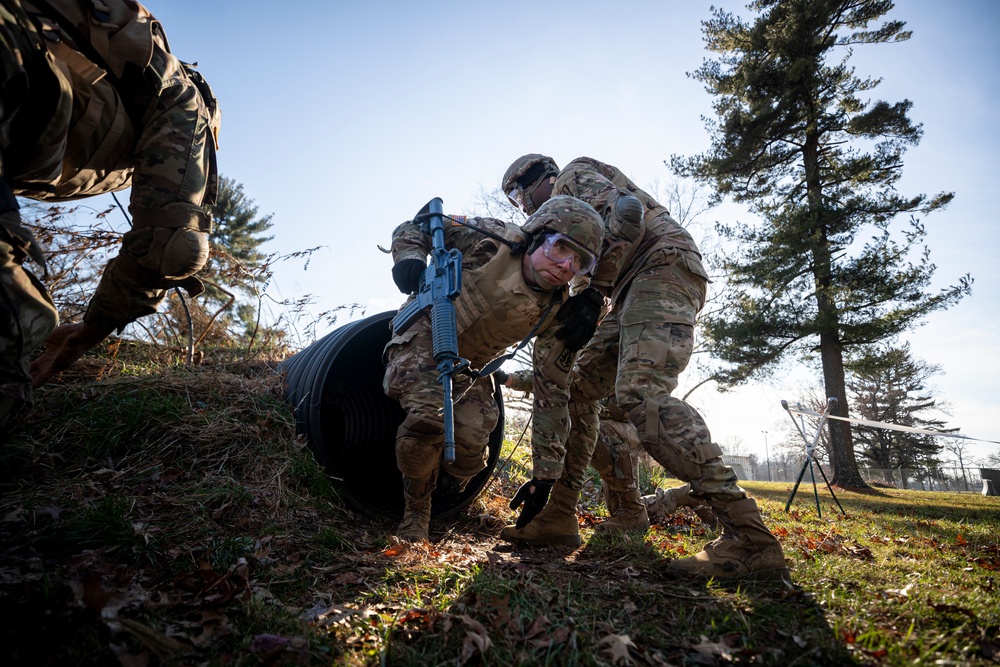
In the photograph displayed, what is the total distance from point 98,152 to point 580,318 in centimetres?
258

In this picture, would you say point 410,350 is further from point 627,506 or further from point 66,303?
point 66,303

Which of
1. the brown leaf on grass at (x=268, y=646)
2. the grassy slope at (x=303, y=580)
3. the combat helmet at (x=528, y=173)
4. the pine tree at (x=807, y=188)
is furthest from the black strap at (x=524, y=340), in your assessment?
the pine tree at (x=807, y=188)

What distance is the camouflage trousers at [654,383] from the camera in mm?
2646

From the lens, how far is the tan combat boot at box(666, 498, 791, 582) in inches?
98.5

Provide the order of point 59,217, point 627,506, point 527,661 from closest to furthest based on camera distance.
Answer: point 527,661 → point 627,506 → point 59,217

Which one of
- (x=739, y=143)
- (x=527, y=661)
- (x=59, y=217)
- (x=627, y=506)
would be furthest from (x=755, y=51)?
(x=527, y=661)

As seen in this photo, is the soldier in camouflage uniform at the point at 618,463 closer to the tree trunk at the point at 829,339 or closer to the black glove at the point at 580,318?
the black glove at the point at 580,318

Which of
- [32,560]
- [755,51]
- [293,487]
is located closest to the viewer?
[32,560]

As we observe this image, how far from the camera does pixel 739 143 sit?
1591cm

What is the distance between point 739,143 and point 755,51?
8.68 ft

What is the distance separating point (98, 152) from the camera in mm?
2230

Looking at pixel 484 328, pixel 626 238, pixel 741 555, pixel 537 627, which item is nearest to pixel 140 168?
pixel 484 328

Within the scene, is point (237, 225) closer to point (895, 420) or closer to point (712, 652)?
point (712, 652)

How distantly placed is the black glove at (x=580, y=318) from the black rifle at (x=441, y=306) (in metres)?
0.71
